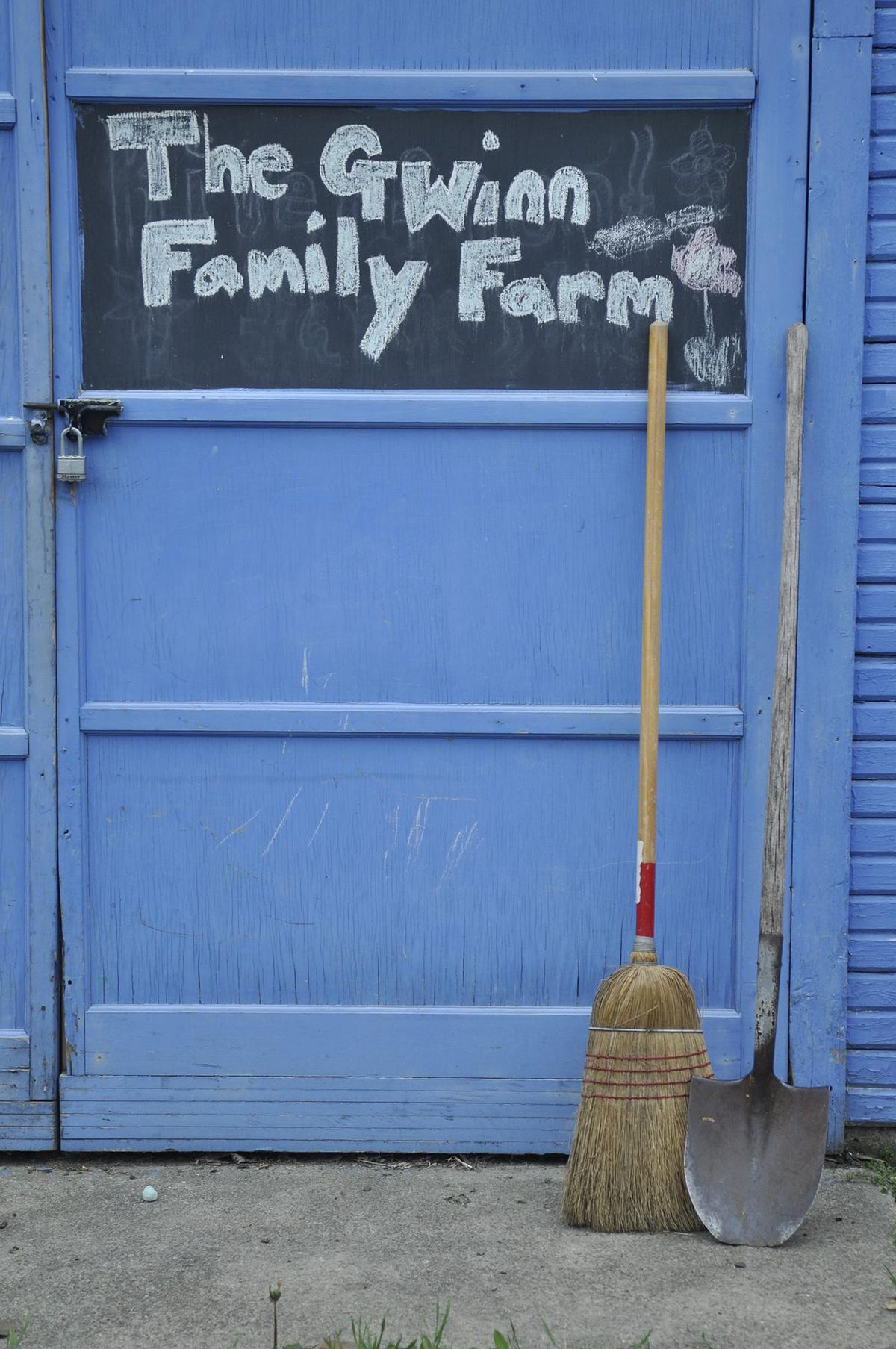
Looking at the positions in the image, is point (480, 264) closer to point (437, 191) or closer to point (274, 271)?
point (437, 191)

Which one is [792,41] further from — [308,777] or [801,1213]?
[801,1213]

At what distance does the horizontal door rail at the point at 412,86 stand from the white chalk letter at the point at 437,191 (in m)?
0.14

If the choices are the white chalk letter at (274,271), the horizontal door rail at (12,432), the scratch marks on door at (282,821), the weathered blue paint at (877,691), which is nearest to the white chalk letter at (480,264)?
the white chalk letter at (274,271)

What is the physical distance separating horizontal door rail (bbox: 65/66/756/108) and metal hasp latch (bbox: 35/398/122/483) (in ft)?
2.19

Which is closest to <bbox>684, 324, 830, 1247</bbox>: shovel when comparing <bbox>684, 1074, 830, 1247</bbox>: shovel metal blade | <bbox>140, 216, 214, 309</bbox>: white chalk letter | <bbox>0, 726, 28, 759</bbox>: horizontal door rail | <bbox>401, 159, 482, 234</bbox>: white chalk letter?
<bbox>684, 1074, 830, 1247</bbox>: shovel metal blade

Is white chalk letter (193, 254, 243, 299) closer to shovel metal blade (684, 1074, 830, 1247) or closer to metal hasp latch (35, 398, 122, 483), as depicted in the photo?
metal hasp latch (35, 398, 122, 483)

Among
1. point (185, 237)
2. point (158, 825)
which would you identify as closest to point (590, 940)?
point (158, 825)

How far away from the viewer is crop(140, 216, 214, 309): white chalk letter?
8.27 ft

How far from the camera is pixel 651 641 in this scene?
242cm

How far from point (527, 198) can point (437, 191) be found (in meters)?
0.20

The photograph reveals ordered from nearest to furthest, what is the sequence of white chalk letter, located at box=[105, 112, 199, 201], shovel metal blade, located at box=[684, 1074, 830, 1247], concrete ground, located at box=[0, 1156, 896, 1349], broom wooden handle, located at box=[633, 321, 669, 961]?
1. concrete ground, located at box=[0, 1156, 896, 1349]
2. shovel metal blade, located at box=[684, 1074, 830, 1247]
3. broom wooden handle, located at box=[633, 321, 669, 961]
4. white chalk letter, located at box=[105, 112, 199, 201]

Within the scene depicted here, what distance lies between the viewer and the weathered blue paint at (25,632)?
8.13 feet

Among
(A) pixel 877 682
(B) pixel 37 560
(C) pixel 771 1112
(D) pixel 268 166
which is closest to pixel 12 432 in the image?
(B) pixel 37 560

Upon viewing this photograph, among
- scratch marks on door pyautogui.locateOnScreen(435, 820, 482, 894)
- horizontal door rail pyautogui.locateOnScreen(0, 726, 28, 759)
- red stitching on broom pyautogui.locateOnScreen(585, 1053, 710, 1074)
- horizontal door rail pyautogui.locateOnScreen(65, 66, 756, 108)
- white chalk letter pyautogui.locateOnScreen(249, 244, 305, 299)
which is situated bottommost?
red stitching on broom pyautogui.locateOnScreen(585, 1053, 710, 1074)
